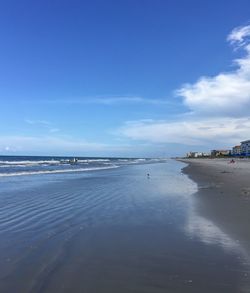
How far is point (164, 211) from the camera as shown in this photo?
43.2ft

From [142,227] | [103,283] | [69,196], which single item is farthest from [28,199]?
[103,283]

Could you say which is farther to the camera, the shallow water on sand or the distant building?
the distant building

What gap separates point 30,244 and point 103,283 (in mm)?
2958

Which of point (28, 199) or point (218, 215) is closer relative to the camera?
point (218, 215)

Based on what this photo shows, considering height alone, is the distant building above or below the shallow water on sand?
above

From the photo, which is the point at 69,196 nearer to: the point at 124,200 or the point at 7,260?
the point at 124,200

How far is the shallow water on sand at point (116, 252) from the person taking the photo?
571cm

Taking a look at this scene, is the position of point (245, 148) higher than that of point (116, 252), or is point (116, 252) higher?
point (245, 148)

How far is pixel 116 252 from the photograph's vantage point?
24.9 feet

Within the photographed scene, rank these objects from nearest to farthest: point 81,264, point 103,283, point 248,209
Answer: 1. point 103,283
2. point 81,264
3. point 248,209

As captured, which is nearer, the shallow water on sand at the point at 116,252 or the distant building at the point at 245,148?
the shallow water on sand at the point at 116,252

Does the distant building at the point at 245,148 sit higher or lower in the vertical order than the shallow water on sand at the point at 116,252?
higher

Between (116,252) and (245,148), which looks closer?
(116,252)

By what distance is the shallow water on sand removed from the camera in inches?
225
